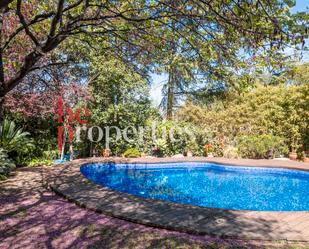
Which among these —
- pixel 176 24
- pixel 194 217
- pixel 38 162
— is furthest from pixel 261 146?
pixel 176 24

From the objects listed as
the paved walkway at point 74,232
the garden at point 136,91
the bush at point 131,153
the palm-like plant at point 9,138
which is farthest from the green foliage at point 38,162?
the paved walkway at point 74,232

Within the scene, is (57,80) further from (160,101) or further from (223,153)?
(160,101)

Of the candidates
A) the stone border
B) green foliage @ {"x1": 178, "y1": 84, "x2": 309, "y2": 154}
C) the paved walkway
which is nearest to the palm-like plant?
the stone border

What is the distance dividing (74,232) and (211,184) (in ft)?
22.6

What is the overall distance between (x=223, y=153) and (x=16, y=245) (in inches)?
496

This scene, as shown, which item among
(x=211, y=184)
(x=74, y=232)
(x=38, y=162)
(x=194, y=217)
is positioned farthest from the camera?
(x=38, y=162)

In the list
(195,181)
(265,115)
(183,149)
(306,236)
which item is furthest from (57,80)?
(265,115)

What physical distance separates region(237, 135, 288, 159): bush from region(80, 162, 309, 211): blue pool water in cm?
271

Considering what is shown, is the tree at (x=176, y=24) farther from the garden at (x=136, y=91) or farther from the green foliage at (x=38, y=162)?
the green foliage at (x=38, y=162)

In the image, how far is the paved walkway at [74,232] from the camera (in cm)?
411

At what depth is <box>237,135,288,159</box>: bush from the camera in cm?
1451

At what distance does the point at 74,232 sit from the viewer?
455cm

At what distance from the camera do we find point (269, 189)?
32.7 ft

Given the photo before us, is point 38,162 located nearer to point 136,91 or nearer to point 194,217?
point 136,91
